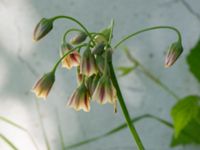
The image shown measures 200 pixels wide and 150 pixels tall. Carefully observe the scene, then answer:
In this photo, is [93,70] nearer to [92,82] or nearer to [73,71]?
[92,82]

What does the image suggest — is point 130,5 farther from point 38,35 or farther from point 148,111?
point 38,35

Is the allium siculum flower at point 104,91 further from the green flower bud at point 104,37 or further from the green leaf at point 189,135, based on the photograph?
the green leaf at point 189,135

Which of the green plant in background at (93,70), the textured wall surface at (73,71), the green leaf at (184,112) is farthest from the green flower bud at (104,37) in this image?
the textured wall surface at (73,71)

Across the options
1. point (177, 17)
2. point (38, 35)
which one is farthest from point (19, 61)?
point (38, 35)

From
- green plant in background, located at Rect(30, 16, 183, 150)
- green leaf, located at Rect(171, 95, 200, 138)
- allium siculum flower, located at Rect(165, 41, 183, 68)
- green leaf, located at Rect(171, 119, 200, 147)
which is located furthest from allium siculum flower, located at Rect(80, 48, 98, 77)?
green leaf, located at Rect(171, 119, 200, 147)

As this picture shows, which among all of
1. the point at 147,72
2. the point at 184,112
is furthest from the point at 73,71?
the point at 184,112
